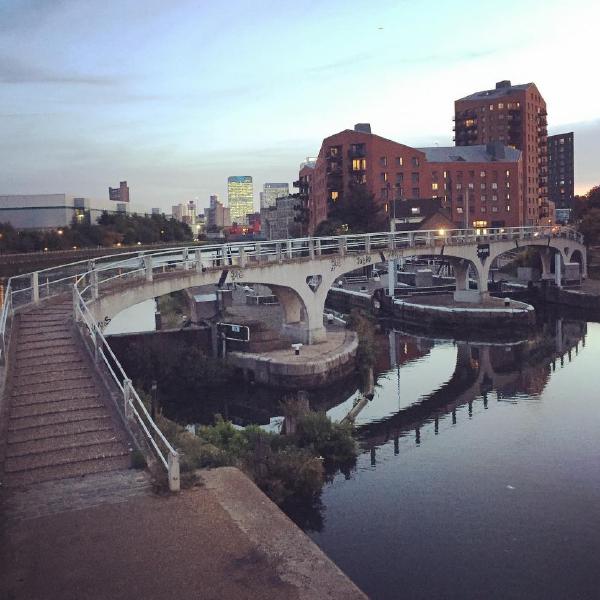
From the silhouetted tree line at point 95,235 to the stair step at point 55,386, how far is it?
79.6 meters

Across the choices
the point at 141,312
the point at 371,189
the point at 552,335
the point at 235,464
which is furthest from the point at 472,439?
the point at 371,189

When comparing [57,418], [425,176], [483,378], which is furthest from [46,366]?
[425,176]

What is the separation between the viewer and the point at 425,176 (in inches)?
3893

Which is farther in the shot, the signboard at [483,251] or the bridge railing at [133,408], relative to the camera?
the signboard at [483,251]

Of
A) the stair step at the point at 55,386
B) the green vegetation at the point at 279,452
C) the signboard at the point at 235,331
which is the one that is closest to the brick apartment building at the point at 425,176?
the signboard at the point at 235,331

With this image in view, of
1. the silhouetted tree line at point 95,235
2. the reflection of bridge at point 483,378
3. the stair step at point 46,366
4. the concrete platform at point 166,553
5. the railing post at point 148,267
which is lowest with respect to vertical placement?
the reflection of bridge at point 483,378

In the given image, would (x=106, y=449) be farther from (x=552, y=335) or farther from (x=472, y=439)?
(x=552, y=335)

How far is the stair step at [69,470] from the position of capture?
10520 mm

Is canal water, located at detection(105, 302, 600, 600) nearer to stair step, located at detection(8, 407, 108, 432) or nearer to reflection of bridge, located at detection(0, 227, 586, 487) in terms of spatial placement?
reflection of bridge, located at detection(0, 227, 586, 487)

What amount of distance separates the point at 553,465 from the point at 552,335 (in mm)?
26323

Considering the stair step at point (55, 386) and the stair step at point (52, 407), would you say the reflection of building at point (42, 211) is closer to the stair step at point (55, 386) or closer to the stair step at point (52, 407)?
the stair step at point (55, 386)

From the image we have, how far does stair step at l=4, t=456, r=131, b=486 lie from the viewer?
10520mm

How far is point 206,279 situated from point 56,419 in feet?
50.8

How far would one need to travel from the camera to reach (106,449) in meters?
11.4
